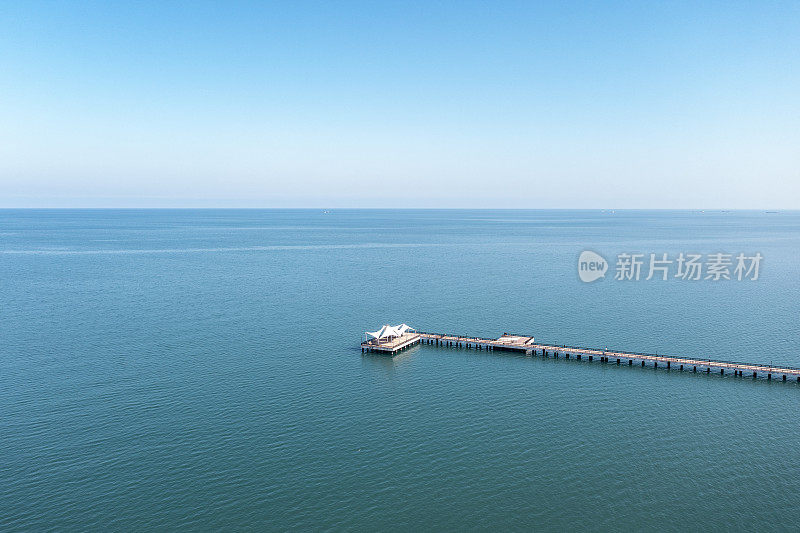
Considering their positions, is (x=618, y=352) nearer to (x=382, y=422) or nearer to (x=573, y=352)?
(x=573, y=352)

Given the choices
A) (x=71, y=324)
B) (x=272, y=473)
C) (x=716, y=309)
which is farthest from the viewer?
(x=716, y=309)

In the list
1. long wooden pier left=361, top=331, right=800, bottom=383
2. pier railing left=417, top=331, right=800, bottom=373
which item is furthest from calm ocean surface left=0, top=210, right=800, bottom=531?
pier railing left=417, top=331, right=800, bottom=373

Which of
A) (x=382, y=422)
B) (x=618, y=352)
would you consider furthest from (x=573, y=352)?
(x=382, y=422)

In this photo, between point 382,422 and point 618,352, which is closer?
point 382,422

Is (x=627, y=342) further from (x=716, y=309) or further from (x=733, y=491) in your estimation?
(x=733, y=491)

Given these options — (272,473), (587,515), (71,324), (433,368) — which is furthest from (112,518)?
(71,324)

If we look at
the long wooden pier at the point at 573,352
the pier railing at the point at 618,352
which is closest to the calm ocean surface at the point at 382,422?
the long wooden pier at the point at 573,352
